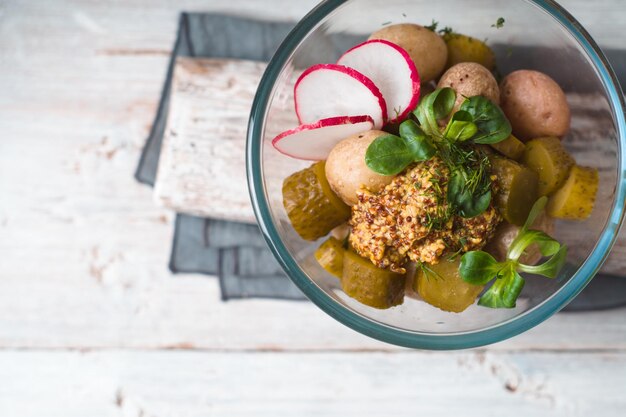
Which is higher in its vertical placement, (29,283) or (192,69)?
(192,69)

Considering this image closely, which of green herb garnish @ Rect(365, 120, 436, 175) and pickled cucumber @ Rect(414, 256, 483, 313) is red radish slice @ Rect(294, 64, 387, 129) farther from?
pickled cucumber @ Rect(414, 256, 483, 313)

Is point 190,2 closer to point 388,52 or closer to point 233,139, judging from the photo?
point 233,139

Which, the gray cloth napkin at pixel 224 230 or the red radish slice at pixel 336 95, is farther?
the gray cloth napkin at pixel 224 230

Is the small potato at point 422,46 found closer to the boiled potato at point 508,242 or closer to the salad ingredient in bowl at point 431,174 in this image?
the salad ingredient in bowl at point 431,174

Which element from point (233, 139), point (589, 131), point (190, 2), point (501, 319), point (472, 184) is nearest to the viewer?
point (472, 184)

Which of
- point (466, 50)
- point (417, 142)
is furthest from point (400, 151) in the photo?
point (466, 50)

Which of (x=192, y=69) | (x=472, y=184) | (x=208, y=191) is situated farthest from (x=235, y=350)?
(x=472, y=184)

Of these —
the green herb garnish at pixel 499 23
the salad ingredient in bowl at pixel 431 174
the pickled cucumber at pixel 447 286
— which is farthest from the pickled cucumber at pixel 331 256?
the green herb garnish at pixel 499 23
